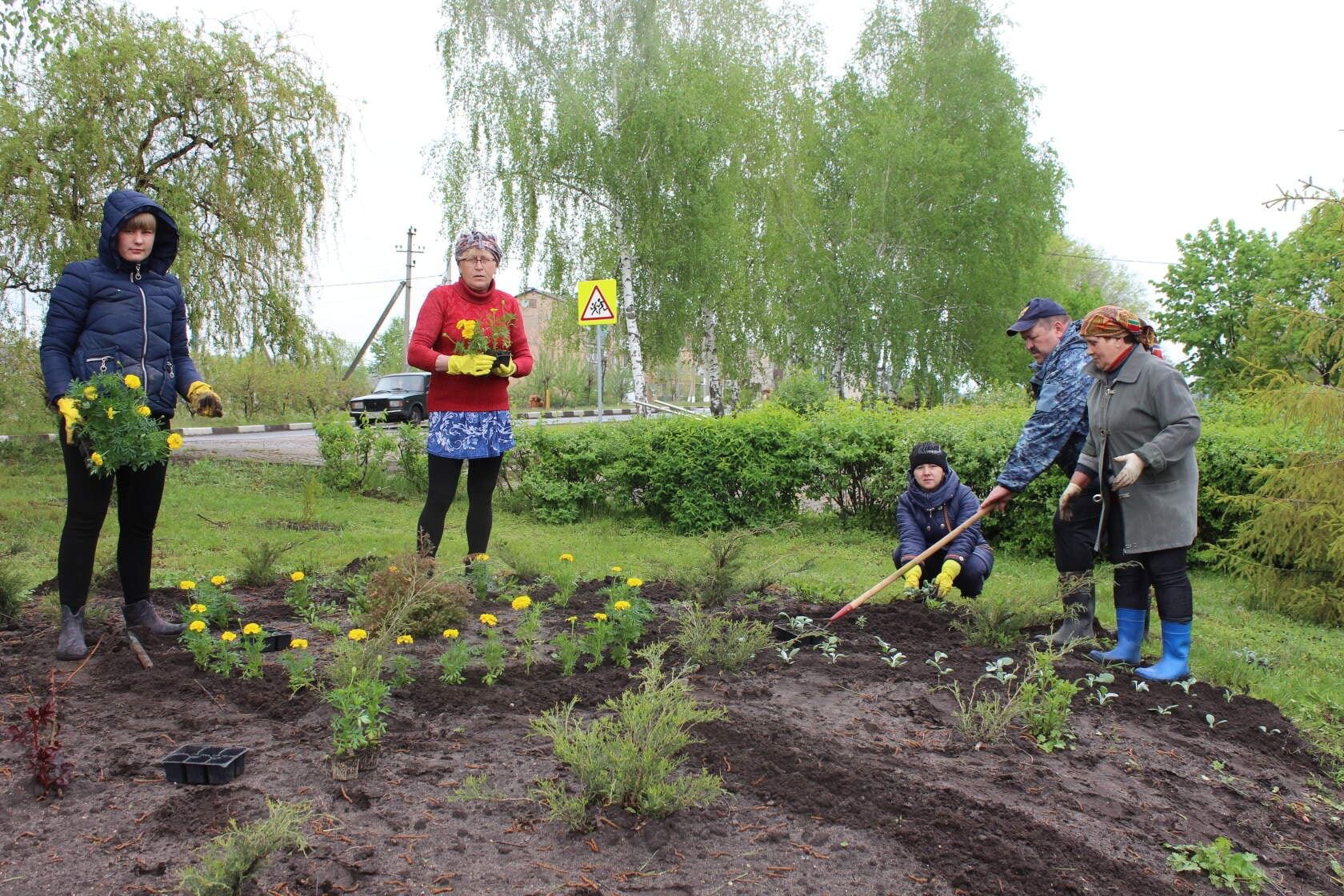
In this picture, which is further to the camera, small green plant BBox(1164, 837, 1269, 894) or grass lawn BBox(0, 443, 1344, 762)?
grass lawn BBox(0, 443, 1344, 762)

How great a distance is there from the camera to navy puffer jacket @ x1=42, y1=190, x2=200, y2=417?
11.3 ft

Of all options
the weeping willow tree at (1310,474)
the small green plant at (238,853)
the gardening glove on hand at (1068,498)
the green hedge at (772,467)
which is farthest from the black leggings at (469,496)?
the weeping willow tree at (1310,474)

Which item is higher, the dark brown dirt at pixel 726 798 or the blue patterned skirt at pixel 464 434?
the blue patterned skirt at pixel 464 434

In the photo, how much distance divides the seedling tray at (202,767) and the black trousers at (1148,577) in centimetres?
339

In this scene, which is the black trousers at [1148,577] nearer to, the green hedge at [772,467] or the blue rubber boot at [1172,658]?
the blue rubber boot at [1172,658]

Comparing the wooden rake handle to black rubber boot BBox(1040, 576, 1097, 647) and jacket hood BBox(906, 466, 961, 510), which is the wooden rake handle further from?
black rubber boot BBox(1040, 576, 1097, 647)

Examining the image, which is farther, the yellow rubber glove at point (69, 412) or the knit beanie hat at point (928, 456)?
the knit beanie hat at point (928, 456)

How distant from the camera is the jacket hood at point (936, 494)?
473 cm

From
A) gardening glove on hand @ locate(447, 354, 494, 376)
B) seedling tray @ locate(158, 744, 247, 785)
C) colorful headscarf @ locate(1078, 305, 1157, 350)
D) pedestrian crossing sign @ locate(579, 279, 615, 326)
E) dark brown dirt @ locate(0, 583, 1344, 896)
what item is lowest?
dark brown dirt @ locate(0, 583, 1344, 896)

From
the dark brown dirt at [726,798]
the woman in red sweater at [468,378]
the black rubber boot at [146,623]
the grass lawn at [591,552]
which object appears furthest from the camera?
the woman in red sweater at [468,378]

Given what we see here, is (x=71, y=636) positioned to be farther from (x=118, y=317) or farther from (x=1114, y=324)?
(x=1114, y=324)

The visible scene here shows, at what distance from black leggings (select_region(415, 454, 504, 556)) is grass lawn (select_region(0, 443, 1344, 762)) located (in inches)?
7.8

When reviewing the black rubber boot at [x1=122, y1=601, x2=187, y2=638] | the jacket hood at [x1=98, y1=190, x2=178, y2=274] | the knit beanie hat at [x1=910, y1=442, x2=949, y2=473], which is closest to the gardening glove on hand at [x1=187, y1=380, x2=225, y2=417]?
the jacket hood at [x1=98, y1=190, x2=178, y2=274]

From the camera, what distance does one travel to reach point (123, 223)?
11.4 ft
